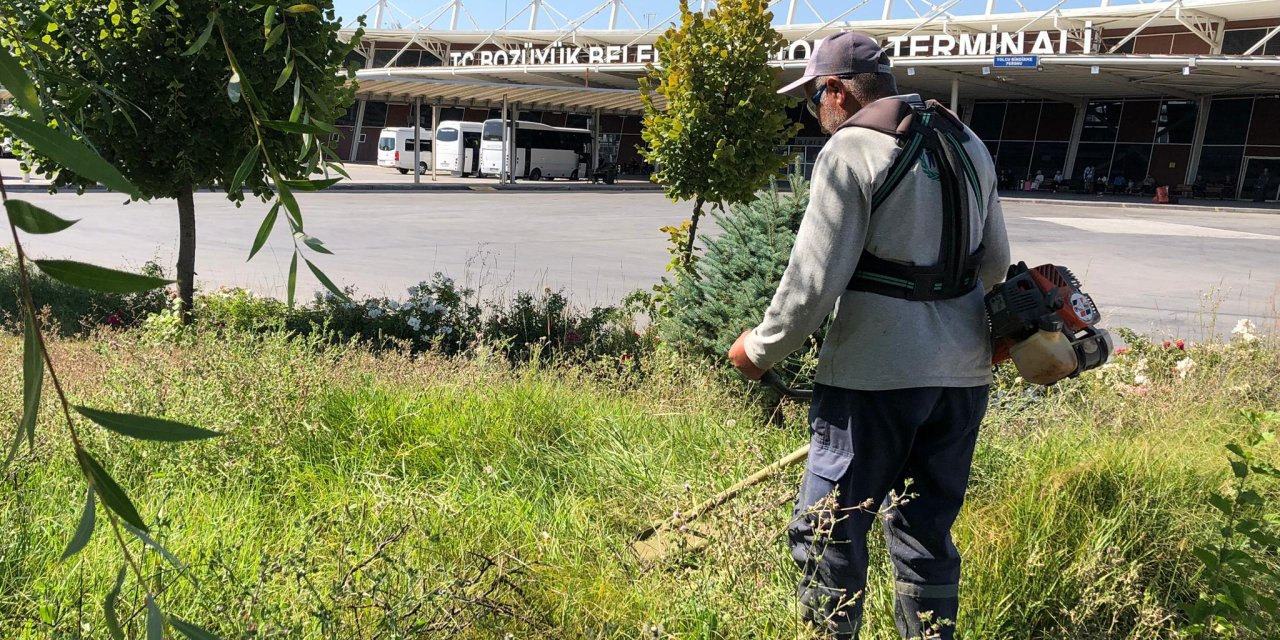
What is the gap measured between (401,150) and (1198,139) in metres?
37.2

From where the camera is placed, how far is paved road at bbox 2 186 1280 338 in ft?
39.4

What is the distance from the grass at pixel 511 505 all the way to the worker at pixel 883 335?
19 centimetres

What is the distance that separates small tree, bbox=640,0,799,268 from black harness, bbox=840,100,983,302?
4.97 metres

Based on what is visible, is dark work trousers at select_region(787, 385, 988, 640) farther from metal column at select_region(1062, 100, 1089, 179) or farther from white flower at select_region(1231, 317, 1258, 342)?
metal column at select_region(1062, 100, 1089, 179)

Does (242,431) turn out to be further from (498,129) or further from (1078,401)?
(498,129)

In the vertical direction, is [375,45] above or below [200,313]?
above

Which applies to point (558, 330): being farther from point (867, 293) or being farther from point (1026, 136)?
point (1026, 136)

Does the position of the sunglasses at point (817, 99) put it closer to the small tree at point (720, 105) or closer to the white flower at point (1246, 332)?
the white flower at point (1246, 332)

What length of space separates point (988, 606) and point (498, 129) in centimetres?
4344

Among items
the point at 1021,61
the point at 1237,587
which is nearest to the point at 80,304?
the point at 1237,587

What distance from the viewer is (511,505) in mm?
3426

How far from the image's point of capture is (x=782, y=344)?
8.57 ft

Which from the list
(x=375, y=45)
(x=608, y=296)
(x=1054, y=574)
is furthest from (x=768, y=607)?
(x=375, y=45)

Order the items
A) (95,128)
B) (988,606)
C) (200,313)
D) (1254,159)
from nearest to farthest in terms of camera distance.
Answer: (988,606) < (95,128) < (200,313) < (1254,159)
